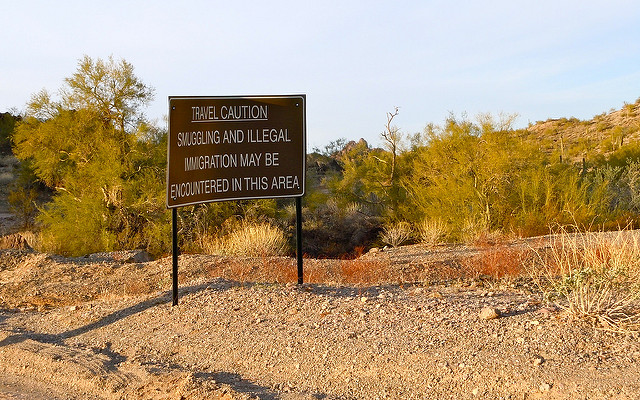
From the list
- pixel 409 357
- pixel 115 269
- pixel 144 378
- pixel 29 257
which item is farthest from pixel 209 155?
pixel 29 257

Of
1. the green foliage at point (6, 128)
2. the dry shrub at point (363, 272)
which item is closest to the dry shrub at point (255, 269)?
the dry shrub at point (363, 272)

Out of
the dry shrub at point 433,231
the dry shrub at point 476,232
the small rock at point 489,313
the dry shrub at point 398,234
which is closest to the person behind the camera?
the small rock at point 489,313

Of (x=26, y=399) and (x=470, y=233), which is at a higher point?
(x=470, y=233)

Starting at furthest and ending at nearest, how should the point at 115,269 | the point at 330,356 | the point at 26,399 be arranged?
the point at 115,269
the point at 330,356
the point at 26,399

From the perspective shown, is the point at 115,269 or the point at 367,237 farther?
the point at 367,237

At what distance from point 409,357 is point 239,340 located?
197 cm

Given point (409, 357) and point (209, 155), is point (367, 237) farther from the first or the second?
point (409, 357)

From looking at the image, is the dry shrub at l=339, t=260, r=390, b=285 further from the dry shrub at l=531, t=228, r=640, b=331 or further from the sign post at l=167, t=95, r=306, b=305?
the dry shrub at l=531, t=228, r=640, b=331

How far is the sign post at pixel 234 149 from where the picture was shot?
8.43 metres

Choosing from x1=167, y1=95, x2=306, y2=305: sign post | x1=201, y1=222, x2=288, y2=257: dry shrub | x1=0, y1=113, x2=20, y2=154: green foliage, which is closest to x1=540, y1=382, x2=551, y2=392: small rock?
x1=167, y1=95, x2=306, y2=305: sign post

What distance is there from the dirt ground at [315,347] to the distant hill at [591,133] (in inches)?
1502

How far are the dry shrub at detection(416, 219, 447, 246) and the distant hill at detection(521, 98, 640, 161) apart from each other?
80.9 ft

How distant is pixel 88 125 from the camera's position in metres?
21.3

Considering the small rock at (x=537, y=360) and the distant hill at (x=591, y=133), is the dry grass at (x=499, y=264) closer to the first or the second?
the small rock at (x=537, y=360)
